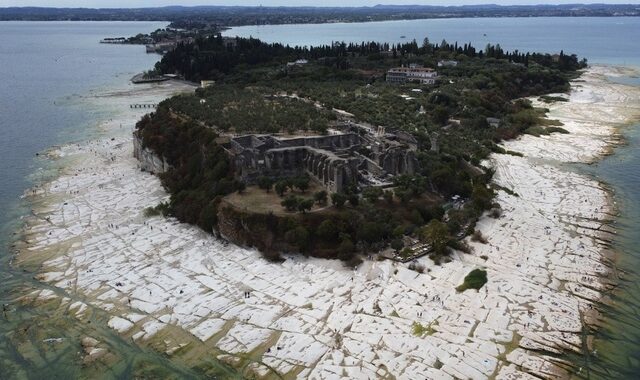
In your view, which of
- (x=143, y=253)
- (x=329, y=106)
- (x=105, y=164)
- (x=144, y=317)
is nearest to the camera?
(x=144, y=317)

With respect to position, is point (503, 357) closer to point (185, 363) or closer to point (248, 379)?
point (248, 379)

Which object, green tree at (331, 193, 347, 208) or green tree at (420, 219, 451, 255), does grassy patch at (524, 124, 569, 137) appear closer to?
green tree at (420, 219, 451, 255)

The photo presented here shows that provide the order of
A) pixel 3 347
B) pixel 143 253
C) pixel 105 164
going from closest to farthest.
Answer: pixel 3 347 → pixel 143 253 → pixel 105 164

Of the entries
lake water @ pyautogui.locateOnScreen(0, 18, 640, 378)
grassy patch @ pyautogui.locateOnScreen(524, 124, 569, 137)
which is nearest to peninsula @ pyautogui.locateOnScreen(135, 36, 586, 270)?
grassy patch @ pyautogui.locateOnScreen(524, 124, 569, 137)

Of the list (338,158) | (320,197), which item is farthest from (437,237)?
(338,158)

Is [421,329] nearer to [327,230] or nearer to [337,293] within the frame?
[337,293]

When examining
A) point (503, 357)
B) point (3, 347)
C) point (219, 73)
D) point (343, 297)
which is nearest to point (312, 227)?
point (343, 297)

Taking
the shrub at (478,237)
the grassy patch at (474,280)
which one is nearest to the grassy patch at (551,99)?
the shrub at (478,237)
